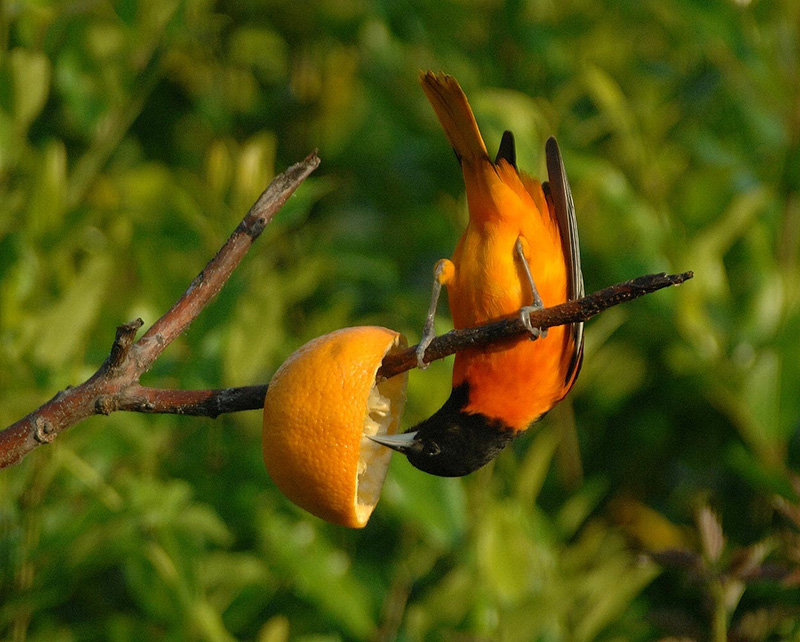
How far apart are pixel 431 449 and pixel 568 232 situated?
484 millimetres

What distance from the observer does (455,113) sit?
1880 millimetres

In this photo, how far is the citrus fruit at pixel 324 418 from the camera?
123 cm

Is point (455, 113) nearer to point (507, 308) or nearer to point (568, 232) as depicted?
point (568, 232)

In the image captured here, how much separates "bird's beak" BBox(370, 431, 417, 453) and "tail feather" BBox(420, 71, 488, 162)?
0.59 meters

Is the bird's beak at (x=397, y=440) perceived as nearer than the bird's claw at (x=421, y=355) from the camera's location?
No

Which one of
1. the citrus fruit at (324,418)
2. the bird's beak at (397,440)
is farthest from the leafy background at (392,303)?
the citrus fruit at (324,418)

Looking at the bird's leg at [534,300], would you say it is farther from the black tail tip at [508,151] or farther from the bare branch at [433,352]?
the black tail tip at [508,151]

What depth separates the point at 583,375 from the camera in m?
2.59

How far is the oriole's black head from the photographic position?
5.38ft

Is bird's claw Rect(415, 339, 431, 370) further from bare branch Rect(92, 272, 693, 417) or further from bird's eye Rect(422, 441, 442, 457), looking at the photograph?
bird's eye Rect(422, 441, 442, 457)

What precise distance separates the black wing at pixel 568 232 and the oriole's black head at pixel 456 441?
7.1 inches

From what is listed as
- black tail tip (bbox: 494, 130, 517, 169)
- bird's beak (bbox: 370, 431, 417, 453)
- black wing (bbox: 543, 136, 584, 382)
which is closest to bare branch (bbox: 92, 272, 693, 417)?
bird's beak (bbox: 370, 431, 417, 453)

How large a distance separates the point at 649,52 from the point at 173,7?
5.96 ft

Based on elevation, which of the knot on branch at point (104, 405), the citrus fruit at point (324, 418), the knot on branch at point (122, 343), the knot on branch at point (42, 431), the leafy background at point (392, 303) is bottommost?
the leafy background at point (392, 303)
